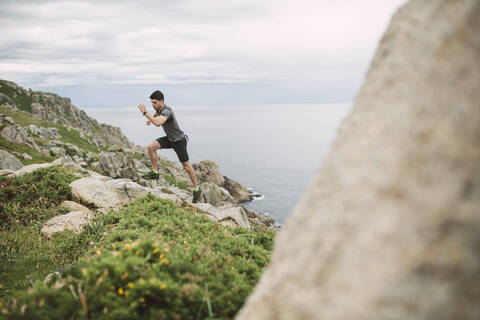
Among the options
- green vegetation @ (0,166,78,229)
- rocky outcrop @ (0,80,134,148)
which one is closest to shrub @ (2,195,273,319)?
green vegetation @ (0,166,78,229)

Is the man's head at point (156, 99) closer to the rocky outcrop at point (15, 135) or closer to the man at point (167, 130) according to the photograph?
the man at point (167, 130)

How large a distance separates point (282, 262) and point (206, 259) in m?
2.63

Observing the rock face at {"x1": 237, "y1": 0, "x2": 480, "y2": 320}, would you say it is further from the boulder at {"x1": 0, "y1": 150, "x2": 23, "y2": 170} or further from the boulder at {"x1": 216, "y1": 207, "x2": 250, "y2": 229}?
the boulder at {"x1": 0, "y1": 150, "x2": 23, "y2": 170}

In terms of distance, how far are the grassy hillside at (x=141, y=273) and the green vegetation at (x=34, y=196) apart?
3442 mm

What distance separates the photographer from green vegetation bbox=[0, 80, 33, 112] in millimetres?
97125

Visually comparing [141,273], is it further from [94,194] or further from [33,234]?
[94,194]

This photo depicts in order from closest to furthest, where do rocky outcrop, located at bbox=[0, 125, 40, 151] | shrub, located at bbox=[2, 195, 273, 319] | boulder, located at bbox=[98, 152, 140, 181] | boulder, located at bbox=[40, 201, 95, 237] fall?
shrub, located at bbox=[2, 195, 273, 319] → boulder, located at bbox=[40, 201, 95, 237] → boulder, located at bbox=[98, 152, 140, 181] → rocky outcrop, located at bbox=[0, 125, 40, 151]

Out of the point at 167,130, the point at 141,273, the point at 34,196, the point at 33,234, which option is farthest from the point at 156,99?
the point at 141,273

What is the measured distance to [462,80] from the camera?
244 centimetres

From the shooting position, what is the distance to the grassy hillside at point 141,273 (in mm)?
3803

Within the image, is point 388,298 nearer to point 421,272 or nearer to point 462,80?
point 421,272

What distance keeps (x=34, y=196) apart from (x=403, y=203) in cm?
1369

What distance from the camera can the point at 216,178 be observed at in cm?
→ 5966

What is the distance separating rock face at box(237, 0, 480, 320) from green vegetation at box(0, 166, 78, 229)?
37.4 feet
